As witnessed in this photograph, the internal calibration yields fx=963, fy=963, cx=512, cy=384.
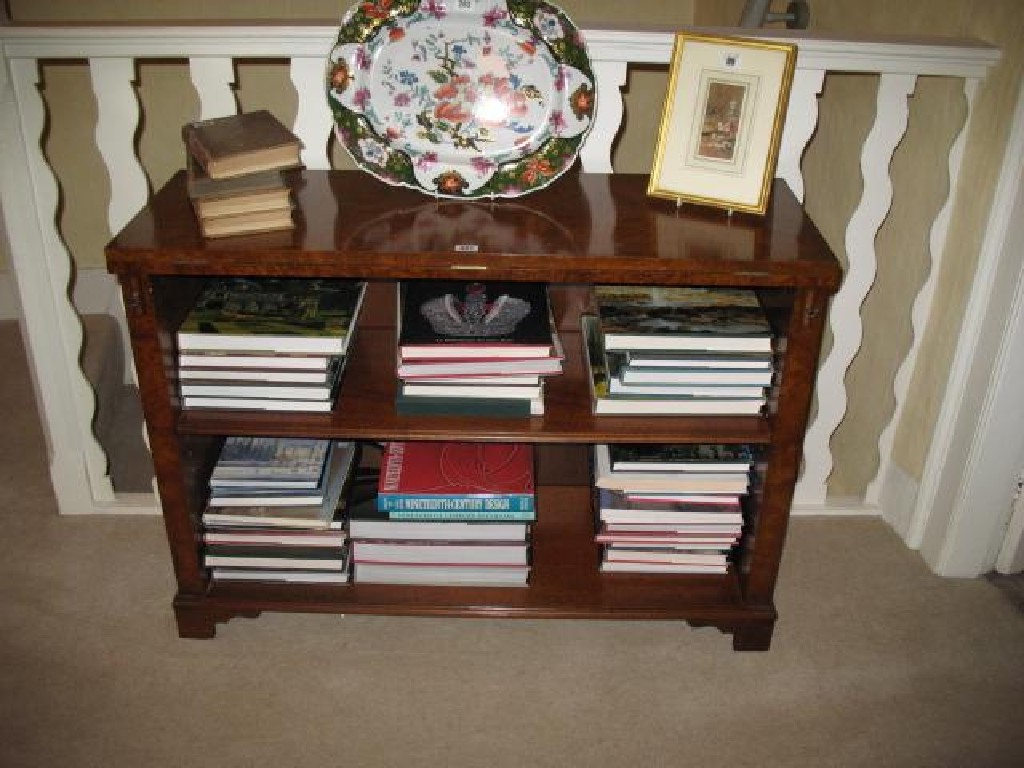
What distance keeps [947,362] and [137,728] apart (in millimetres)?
1566

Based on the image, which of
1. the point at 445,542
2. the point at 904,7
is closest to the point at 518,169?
the point at 445,542

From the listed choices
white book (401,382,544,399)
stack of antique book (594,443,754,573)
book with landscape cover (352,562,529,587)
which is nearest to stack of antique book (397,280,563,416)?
white book (401,382,544,399)

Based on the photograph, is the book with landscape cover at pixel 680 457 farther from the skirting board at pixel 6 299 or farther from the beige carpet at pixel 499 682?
the skirting board at pixel 6 299

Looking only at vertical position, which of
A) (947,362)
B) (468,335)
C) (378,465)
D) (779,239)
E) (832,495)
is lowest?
(832,495)

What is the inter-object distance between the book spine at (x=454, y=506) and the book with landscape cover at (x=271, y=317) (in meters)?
0.29

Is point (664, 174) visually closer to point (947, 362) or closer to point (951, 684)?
point (947, 362)

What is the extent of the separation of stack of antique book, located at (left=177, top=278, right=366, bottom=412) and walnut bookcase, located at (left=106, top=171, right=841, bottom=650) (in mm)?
25

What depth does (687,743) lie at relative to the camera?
1.55 m

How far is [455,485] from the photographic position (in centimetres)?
164

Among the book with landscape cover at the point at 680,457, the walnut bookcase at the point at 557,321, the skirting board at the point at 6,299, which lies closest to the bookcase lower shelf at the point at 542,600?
the walnut bookcase at the point at 557,321

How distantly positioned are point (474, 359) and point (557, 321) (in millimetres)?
384

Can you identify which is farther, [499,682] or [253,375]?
[499,682]

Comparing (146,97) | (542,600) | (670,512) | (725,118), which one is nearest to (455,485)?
(542,600)

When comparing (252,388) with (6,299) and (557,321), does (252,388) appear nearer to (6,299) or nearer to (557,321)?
(557,321)
